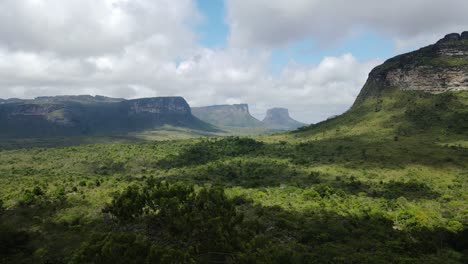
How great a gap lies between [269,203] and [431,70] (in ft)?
404

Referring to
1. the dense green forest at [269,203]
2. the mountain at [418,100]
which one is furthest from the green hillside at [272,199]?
the mountain at [418,100]

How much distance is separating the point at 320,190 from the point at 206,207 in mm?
39502

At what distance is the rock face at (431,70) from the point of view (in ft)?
455

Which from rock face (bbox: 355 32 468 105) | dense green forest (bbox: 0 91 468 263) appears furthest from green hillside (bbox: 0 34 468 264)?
rock face (bbox: 355 32 468 105)

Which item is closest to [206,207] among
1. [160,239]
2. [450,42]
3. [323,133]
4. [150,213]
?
[160,239]

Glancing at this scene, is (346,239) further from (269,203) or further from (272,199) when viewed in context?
(272,199)

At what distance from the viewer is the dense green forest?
117 ft

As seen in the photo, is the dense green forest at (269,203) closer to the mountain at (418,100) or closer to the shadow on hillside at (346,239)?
the shadow on hillside at (346,239)

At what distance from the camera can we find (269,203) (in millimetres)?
62125

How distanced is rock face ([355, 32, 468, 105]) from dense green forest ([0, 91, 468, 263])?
8746 millimetres

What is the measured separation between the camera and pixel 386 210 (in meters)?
60.4

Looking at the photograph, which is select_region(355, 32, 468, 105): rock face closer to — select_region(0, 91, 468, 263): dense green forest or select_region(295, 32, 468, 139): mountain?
select_region(295, 32, 468, 139): mountain

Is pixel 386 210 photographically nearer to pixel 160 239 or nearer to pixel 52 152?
pixel 160 239

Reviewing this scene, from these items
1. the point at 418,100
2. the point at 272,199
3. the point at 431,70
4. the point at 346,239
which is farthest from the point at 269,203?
the point at 431,70
